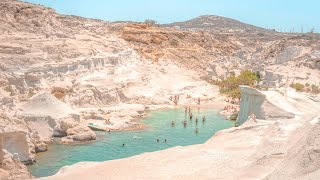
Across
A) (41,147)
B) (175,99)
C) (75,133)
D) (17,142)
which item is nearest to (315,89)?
(175,99)

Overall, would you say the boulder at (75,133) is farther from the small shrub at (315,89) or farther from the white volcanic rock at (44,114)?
the small shrub at (315,89)

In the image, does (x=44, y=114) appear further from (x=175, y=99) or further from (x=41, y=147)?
(x=175, y=99)

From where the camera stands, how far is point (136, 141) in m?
33.0

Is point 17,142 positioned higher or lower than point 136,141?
higher

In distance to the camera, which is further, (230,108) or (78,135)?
(230,108)

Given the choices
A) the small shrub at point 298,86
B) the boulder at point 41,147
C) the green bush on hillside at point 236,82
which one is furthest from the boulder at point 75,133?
the green bush on hillside at point 236,82

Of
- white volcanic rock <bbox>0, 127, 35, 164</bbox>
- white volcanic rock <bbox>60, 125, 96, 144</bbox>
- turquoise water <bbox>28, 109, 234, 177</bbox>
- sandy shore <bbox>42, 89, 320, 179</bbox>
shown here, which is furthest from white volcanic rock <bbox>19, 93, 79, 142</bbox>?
sandy shore <bbox>42, 89, 320, 179</bbox>

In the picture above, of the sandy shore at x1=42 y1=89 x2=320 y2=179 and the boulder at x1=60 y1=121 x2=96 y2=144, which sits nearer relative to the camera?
the sandy shore at x1=42 y1=89 x2=320 y2=179

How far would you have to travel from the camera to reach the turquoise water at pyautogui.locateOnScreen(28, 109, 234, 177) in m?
27.4

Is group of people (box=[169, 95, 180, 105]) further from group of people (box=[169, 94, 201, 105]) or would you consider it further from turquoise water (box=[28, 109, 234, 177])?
turquoise water (box=[28, 109, 234, 177])

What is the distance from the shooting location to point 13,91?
37.4 m

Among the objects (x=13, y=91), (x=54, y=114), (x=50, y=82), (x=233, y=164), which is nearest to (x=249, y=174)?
(x=233, y=164)

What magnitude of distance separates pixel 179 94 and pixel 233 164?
37416 mm

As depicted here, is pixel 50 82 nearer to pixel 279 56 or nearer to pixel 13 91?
pixel 13 91
